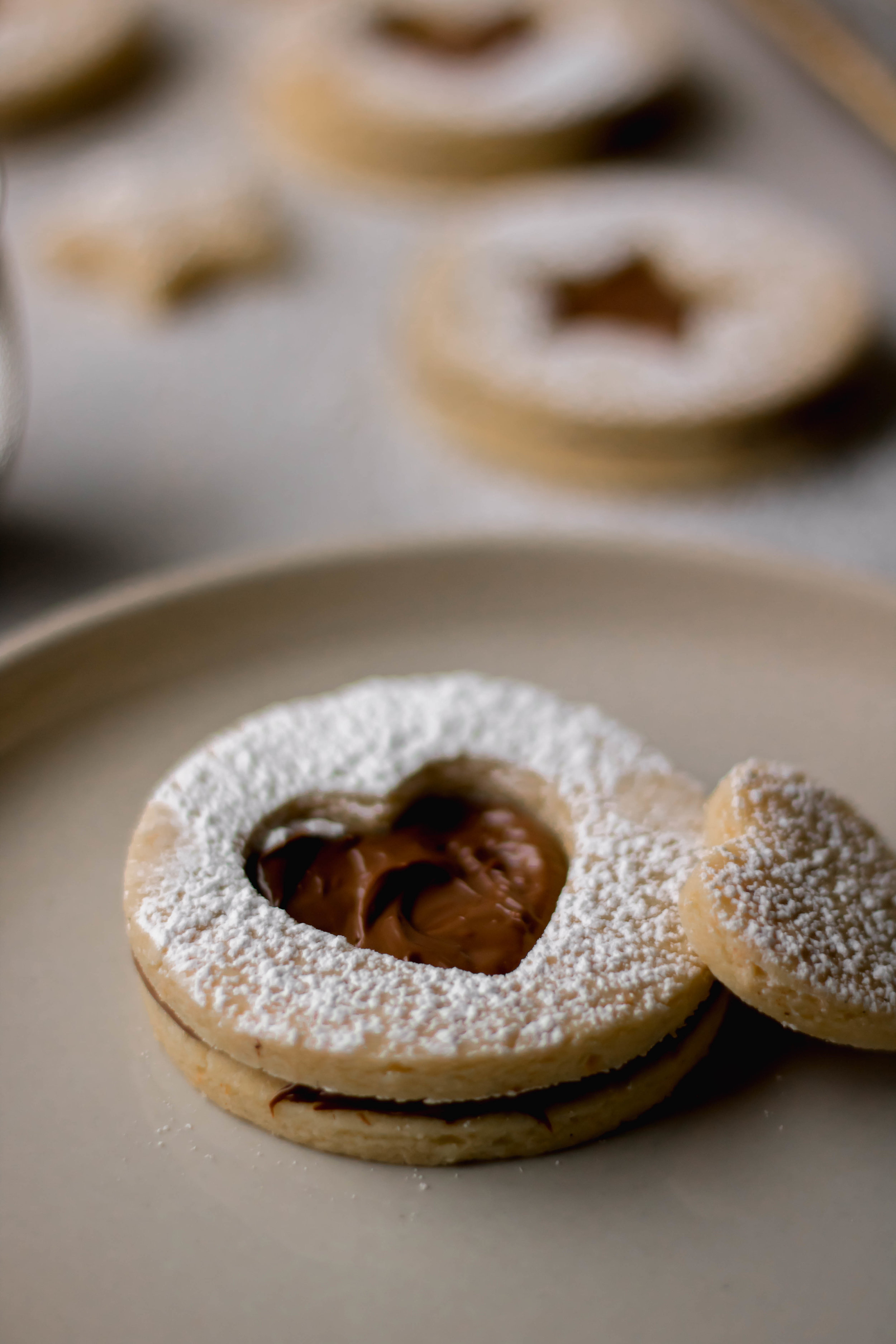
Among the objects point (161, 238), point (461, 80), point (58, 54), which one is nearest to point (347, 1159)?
point (161, 238)

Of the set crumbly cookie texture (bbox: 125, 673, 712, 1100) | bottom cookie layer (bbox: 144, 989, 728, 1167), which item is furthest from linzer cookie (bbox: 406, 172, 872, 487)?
bottom cookie layer (bbox: 144, 989, 728, 1167)

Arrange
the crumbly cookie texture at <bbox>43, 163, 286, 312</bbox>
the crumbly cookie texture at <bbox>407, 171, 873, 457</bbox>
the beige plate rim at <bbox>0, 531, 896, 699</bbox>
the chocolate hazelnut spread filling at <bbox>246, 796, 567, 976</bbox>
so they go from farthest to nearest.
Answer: the crumbly cookie texture at <bbox>43, 163, 286, 312</bbox> → the crumbly cookie texture at <bbox>407, 171, 873, 457</bbox> → the beige plate rim at <bbox>0, 531, 896, 699</bbox> → the chocolate hazelnut spread filling at <bbox>246, 796, 567, 976</bbox>

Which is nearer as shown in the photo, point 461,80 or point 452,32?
point 461,80

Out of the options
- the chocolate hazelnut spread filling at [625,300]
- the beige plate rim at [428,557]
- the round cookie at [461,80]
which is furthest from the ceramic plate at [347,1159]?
the round cookie at [461,80]

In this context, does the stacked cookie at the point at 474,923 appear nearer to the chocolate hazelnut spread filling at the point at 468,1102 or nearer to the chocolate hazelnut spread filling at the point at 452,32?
the chocolate hazelnut spread filling at the point at 468,1102

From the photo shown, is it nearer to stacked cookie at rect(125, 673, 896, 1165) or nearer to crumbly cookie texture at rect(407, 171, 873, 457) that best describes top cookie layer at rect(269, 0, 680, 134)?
crumbly cookie texture at rect(407, 171, 873, 457)

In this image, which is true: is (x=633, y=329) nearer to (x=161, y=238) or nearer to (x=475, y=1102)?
(x=161, y=238)
